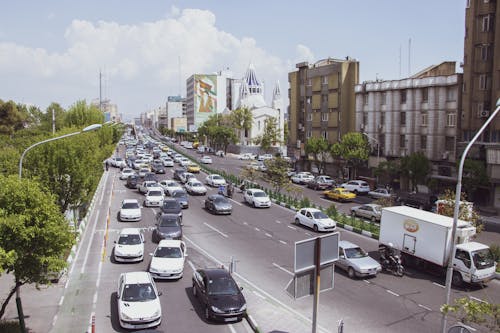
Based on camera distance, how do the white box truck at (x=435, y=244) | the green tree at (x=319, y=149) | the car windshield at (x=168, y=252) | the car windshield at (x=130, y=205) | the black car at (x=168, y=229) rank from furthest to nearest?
the green tree at (x=319, y=149)
the car windshield at (x=130, y=205)
the black car at (x=168, y=229)
the car windshield at (x=168, y=252)
the white box truck at (x=435, y=244)

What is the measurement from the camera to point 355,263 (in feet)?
68.1

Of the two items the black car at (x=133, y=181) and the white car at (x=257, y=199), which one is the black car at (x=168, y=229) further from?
the black car at (x=133, y=181)

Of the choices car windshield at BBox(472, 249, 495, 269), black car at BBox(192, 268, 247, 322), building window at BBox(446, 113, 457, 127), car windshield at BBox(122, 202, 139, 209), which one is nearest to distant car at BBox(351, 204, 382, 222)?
car windshield at BBox(472, 249, 495, 269)

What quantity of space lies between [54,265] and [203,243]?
13832 mm

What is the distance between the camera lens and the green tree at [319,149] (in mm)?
60062

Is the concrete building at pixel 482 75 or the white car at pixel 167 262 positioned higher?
the concrete building at pixel 482 75

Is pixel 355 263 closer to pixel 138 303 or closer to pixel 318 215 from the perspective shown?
pixel 138 303

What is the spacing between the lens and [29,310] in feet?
56.1

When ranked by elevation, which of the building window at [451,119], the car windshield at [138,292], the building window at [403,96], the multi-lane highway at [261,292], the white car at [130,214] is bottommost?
the multi-lane highway at [261,292]

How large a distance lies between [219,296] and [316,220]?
15386mm

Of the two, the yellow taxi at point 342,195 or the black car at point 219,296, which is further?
the yellow taxi at point 342,195

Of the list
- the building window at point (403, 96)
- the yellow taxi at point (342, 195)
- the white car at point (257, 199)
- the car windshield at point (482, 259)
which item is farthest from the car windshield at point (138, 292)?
the building window at point (403, 96)

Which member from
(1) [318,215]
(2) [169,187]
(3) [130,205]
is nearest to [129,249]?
(3) [130,205]

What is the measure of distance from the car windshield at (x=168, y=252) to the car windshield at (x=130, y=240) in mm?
2630
